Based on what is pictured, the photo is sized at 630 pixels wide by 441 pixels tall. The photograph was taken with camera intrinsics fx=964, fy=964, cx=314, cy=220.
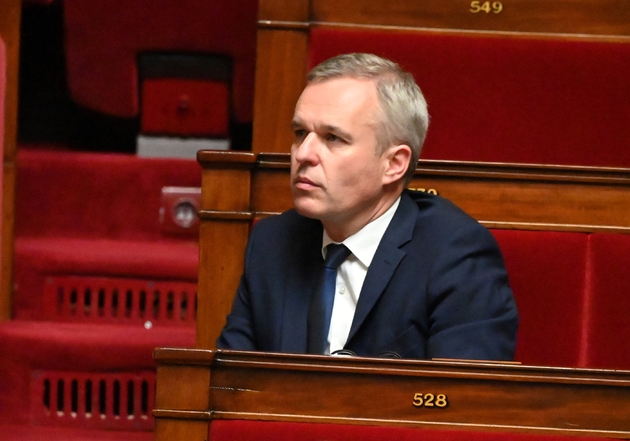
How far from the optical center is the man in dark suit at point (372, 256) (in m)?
0.44

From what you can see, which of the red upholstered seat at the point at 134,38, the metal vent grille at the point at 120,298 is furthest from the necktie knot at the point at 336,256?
the red upholstered seat at the point at 134,38

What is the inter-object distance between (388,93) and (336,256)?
8 cm

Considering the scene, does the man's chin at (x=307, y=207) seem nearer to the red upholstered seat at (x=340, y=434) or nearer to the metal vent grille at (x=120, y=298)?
the red upholstered seat at (x=340, y=434)

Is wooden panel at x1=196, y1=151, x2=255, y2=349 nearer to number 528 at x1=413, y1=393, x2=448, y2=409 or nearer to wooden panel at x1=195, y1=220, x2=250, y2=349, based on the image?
wooden panel at x1=195, y1=220, x2=250, y2=349

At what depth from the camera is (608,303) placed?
531 millimetres

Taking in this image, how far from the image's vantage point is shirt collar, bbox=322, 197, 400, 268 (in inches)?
18.4

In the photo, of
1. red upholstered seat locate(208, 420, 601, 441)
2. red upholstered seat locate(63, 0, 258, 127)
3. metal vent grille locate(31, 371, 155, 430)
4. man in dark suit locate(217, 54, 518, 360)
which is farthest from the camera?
red upholstered seat locate(63, 0, 258, 127)

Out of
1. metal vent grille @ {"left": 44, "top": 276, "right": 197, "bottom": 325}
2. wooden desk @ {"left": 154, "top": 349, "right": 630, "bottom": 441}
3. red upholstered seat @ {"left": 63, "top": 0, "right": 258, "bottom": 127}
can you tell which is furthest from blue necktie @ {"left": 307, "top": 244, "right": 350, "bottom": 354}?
red upholstered seat @ {"left": 63, "top": 0, "right": 258, "bottom": 127}

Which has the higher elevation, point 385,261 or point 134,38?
point 134,38

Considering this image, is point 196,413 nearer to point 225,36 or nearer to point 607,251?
point 607,251

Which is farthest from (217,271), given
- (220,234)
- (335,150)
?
(335,150)

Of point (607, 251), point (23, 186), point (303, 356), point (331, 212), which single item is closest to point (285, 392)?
point (303, 356)

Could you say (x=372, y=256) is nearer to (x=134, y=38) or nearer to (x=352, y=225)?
(x=352, y=225)

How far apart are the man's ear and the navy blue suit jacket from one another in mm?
18
